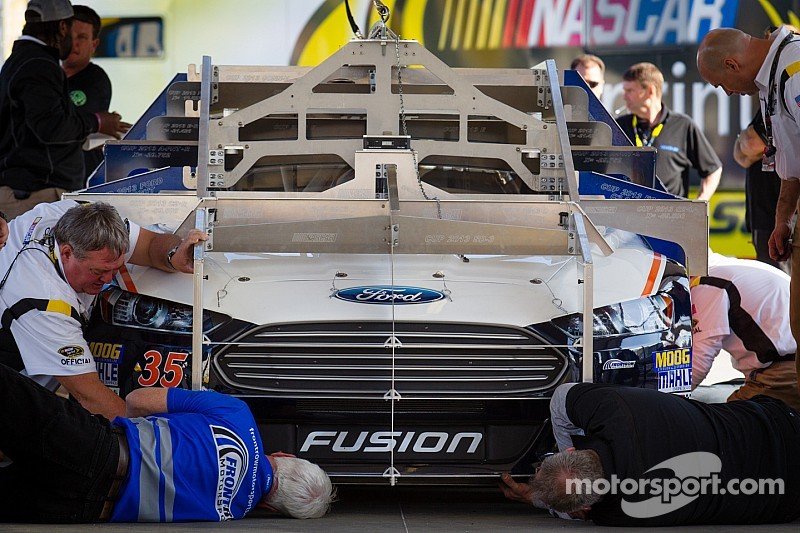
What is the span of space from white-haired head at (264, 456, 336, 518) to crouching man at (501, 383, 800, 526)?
2.59 feet

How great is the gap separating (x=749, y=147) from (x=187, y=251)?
210 inches

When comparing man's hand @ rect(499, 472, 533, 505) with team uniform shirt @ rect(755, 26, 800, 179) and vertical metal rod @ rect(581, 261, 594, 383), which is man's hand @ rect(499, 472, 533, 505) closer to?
vertical metal rod @ rect(581, 261, 594, 383)

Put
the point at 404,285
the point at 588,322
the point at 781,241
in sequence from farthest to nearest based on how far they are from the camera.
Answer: the point at 781,241 < the point at 404,285 < the point at 588,322

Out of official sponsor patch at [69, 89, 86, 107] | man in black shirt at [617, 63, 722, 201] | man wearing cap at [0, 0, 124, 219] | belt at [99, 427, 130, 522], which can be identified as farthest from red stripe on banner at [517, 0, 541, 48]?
belt at [99, 427, 130, 522]

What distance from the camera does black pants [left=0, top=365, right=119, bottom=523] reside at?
4.27m

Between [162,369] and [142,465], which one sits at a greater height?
[162,369]

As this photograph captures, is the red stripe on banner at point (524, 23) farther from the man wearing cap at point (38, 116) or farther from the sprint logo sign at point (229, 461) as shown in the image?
the sprint logo sign at point (229, 461)

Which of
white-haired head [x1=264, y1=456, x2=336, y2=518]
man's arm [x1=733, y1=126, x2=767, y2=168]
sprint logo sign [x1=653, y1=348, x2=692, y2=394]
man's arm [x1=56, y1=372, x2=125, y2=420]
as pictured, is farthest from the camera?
man's arm [x1=733, y1=126, x2=767, y2=168]

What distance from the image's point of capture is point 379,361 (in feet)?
15.9

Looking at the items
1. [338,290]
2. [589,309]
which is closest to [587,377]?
[589,309]

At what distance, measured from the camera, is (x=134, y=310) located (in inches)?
200

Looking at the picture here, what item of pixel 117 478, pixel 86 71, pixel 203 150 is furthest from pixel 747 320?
pixel 86 71

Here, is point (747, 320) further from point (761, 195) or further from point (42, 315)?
point (761, 195)

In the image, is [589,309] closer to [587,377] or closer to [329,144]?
[587,377]
